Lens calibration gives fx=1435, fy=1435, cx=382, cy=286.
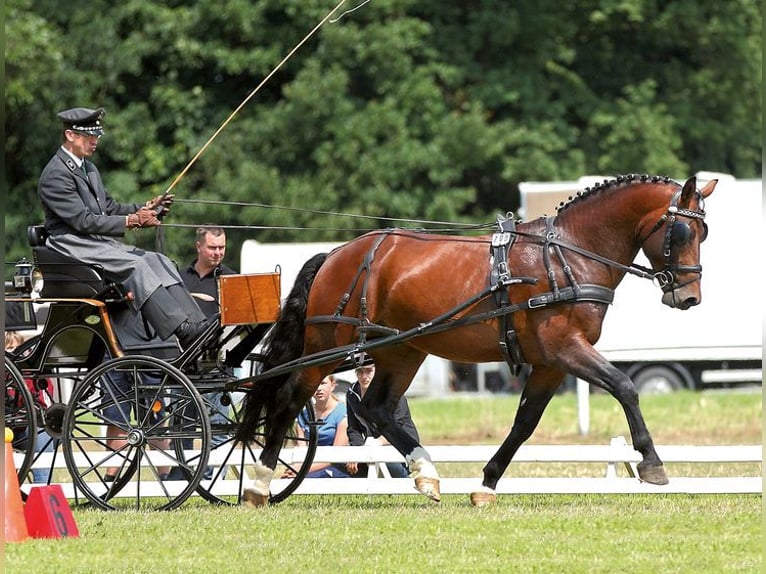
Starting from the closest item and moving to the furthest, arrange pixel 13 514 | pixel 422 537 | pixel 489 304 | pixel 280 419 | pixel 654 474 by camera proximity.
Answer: pixel 422 537, pixel 13 514, pixel 654 474, pixel 489 304, pixel 280 419

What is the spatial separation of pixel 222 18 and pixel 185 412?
54.0 ft

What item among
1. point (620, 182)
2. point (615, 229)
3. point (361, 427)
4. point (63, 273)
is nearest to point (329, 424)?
A: point (361, 427)

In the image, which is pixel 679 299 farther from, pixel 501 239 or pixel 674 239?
pixel 501 239

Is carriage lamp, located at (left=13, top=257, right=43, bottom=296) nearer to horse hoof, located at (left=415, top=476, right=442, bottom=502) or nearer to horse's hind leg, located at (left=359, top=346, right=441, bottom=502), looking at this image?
horse's hind leg, located at (left=359, top=346, right=441, bottom=502)

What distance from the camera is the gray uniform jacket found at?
8.98 metres

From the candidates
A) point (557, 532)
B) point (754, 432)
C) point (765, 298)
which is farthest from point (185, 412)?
point (765, 298)

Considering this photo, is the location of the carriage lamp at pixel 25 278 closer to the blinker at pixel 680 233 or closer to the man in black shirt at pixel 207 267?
the man in black shirt at pixel 207 267

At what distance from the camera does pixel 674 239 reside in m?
8.45

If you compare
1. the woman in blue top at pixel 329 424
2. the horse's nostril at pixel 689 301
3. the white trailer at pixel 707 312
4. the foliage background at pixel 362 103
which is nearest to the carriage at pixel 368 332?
the horse's nostril at pixel 689 301

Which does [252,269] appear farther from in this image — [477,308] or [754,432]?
[477,308]

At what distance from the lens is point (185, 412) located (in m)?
9.72

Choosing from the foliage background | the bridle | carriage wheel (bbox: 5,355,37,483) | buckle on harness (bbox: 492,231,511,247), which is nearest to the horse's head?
the bridle

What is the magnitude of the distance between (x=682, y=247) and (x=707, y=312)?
12.3m

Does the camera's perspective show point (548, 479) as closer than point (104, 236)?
No
